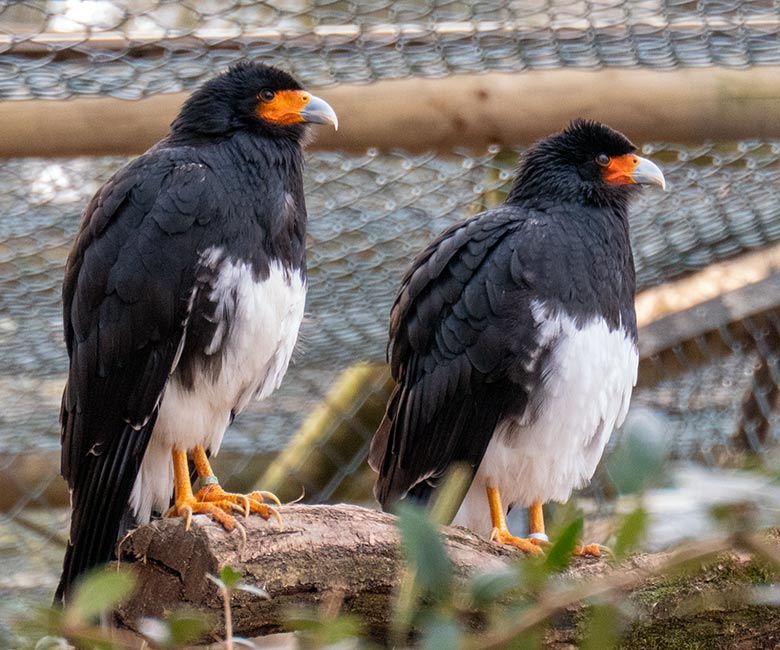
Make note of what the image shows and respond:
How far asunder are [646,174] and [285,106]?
1.08 metres

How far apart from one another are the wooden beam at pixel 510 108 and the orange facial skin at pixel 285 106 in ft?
0.68

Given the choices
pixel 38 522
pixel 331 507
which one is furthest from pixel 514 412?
pixel 38 522

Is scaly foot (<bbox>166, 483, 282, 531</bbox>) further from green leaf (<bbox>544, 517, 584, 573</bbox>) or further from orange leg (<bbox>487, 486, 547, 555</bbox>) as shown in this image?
green leaf (<bbox>544, 517, 584, 573</bbox>)

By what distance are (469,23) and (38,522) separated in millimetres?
3100

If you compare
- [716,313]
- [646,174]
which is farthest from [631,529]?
[716,313]

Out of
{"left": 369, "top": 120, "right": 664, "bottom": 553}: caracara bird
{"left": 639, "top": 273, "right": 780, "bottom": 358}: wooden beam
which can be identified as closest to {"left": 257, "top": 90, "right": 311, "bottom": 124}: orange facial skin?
{"left": 369, "top": 120, "right": 664, "bottom": 553}: caracara bird

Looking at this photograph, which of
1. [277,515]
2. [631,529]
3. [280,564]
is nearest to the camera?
[631,529]

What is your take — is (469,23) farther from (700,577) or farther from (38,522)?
(38,522)

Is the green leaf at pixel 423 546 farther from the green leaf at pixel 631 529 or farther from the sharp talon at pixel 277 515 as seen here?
the sharp talon at pixel 277 515

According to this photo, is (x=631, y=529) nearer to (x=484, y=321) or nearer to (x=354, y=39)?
(x=484, y=321)

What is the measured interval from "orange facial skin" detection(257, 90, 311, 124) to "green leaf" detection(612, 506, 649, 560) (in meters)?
2.59

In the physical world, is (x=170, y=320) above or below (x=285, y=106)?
below

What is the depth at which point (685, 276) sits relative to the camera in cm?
471

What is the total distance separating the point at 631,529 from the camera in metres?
0.91
